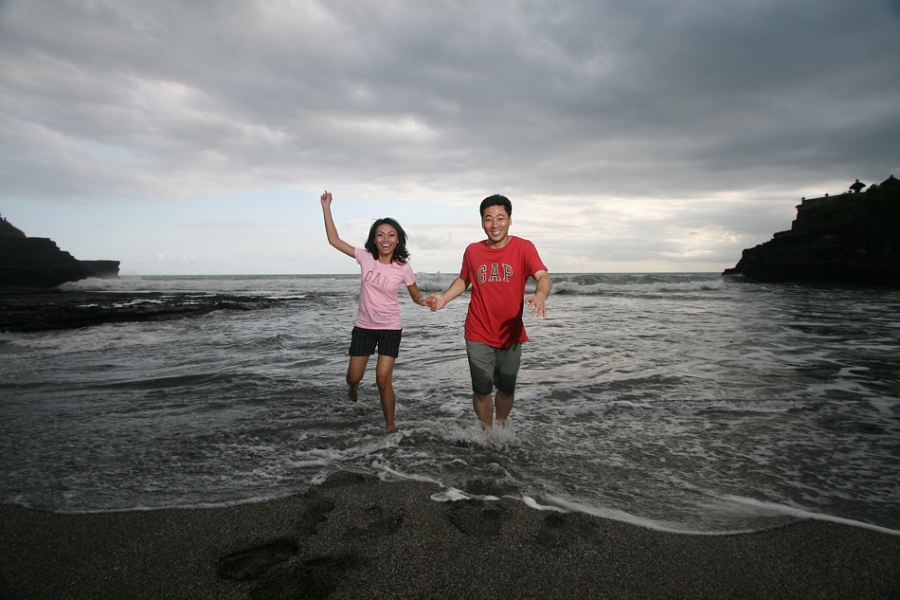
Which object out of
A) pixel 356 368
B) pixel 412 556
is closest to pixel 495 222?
pixel 356 368

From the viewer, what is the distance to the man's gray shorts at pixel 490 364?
3.94 m

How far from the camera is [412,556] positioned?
2316 millimetres

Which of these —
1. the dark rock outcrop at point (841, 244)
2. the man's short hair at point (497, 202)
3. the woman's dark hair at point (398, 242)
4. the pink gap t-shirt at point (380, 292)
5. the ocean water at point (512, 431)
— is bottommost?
the ocean water at point (512, 431)

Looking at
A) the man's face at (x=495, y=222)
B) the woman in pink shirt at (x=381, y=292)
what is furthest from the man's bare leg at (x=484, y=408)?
the man's face at (x=495, y=222)

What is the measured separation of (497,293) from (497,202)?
30.6 inches

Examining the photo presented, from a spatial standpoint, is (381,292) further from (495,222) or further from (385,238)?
(495,222)

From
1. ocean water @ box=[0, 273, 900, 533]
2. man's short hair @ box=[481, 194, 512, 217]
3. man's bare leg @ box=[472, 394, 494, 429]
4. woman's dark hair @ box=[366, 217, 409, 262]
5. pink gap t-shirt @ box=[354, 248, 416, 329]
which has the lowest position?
ocean water @ box=[0, 273, 900, 533]

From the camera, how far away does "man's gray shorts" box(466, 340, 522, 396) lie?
3.94m

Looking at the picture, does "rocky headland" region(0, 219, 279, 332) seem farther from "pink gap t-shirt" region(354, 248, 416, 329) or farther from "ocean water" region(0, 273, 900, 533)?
"pink gap t-shirt" region(354, 248, 416, 329)

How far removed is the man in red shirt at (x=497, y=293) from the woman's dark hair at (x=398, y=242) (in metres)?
0.94

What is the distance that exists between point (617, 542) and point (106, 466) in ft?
12.1

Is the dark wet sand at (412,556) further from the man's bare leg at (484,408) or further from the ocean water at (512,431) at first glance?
the man's bare leg at (484,408)

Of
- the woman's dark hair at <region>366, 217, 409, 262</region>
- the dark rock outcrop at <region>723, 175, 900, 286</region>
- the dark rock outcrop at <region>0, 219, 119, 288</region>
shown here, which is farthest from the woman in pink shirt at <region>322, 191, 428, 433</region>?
the dark rock outcrop at <region>0, 219, 119, 288</region>

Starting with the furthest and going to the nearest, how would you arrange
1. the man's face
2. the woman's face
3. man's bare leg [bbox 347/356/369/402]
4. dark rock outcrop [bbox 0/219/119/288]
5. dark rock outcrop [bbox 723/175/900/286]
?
dark rock outcrop [bbox 0/219/119/288]
dark rock outcrop [bbox 723/175/900/286]
man's bare leg [bbox 347/356/369/402]
the woman's face
the man's face
